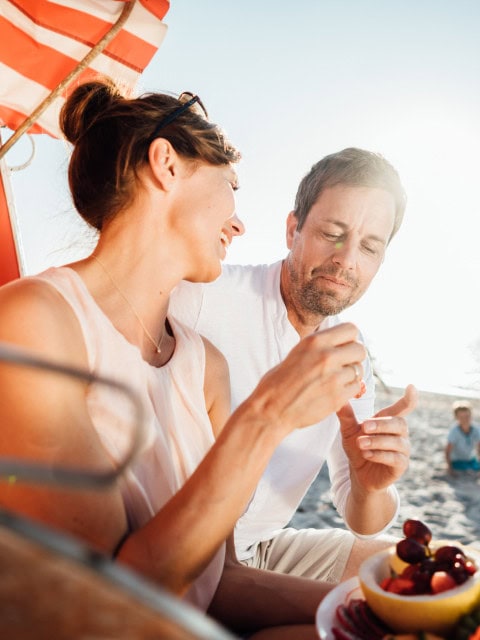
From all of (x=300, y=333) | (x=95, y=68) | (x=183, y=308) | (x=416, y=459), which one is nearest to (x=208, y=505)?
(x=183, y=308)

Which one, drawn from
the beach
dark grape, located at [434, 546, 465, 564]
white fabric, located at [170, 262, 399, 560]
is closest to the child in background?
the beach

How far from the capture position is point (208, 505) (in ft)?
4.14

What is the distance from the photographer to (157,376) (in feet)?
5.99

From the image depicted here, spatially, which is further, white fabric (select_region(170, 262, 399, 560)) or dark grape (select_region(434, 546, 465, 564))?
white fabric (select_region(170, 262, 399, 560))

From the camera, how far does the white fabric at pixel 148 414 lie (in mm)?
1549

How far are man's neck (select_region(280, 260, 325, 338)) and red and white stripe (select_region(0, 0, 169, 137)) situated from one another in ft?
4.70

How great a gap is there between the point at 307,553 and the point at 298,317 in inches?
49.1

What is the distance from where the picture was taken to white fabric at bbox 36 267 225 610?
1549 mm

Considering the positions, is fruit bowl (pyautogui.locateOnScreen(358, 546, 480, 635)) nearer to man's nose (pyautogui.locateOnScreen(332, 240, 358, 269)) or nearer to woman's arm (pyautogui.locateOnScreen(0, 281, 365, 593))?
woman's arm (pyautogui.locateOnScreen(0, 281, 365, 593))

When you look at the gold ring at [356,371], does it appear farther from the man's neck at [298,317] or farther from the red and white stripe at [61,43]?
the red and white stripe at [61,43]

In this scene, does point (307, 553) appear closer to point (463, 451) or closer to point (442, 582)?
point (442, 582)

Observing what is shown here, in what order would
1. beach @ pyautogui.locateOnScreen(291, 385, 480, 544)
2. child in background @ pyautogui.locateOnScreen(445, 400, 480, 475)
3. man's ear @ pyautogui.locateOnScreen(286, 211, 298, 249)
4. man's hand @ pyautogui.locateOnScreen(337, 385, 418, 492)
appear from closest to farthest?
man's hand @ pyautogui.locateOnScreen(337, 385, 418, 492), man's ear @ pyautogui.locateOnScreen(286, 211, 298, 249), beach @ pyautogui.locateOnScreen(291, 385, 480, 544), child in background @ pyautogui.locateOnScreen(445, 400, 480, 475)

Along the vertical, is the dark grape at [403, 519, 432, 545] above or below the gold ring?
below

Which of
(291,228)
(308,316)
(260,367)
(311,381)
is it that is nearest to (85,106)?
(311,381)
